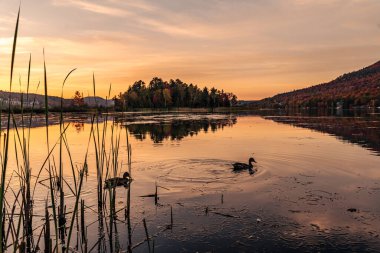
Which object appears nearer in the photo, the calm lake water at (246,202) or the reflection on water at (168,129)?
the calm lake water at (246,202)

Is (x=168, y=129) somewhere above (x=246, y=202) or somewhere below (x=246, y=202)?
above

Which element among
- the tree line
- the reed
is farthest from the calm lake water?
the tree line

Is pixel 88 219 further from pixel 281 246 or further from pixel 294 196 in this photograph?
pixel 294 196

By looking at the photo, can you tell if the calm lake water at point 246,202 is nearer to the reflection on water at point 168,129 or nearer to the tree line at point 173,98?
the reflection on water at point 168,129

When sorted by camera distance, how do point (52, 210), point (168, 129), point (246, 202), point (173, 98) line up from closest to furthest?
point (52, 210)
point (246, 202)
point (168, 129)
point (173, 98)

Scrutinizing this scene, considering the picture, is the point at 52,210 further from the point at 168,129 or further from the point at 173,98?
the point at 173,98

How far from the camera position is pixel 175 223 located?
1049 cm

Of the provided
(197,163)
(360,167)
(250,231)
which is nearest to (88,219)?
(250,231)

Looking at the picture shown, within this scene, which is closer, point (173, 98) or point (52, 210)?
point (52, 210)

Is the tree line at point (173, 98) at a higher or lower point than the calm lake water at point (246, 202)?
higher

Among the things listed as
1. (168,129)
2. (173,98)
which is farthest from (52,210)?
(173,98)

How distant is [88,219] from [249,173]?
9.38 meters

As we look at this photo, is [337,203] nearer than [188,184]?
Yes

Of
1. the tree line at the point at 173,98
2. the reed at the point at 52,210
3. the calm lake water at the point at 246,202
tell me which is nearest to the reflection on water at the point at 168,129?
the calm lake water at the point at 246,202
